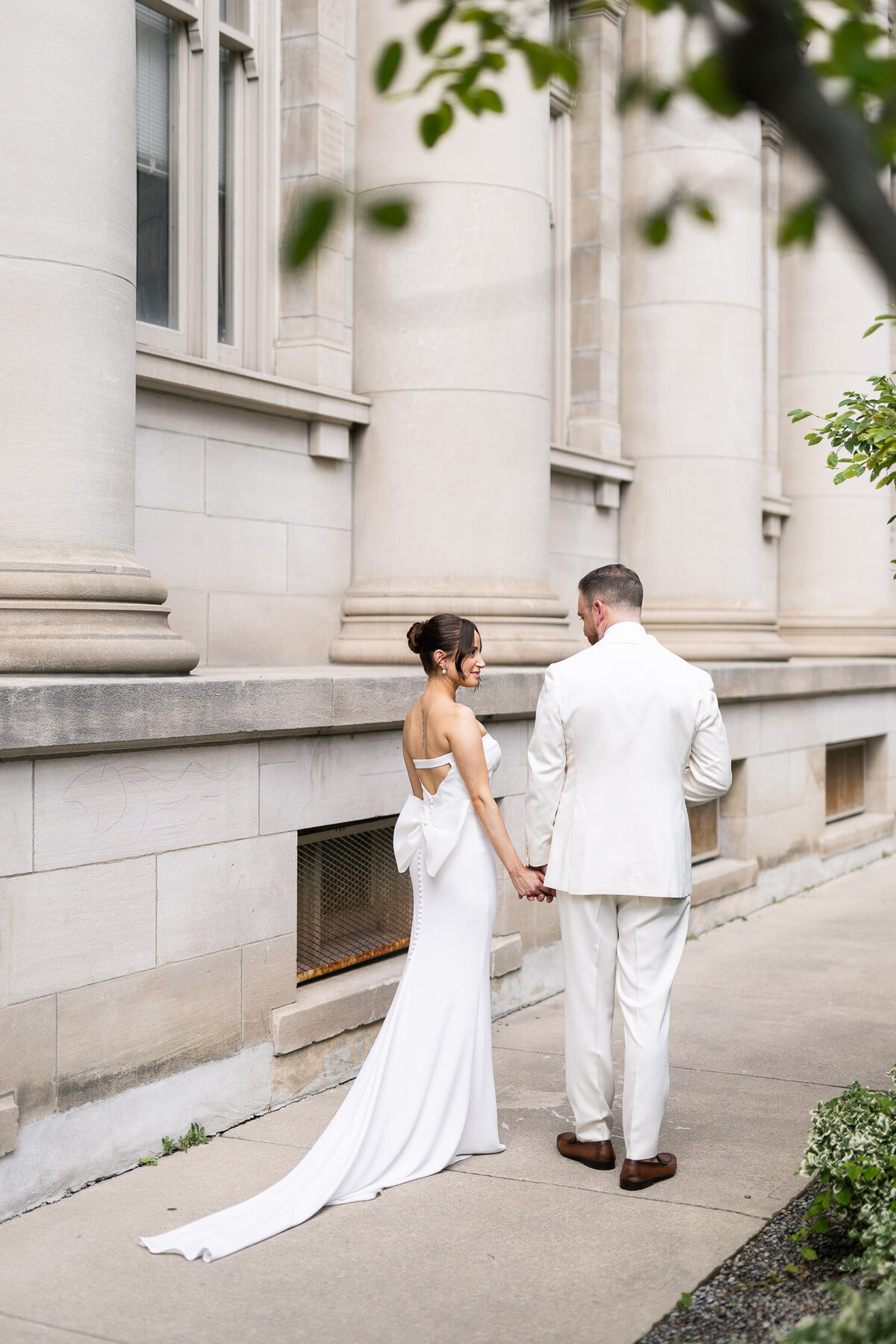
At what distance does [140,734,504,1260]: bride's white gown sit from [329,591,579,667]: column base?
3.32m

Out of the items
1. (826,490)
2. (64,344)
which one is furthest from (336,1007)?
(826,490)

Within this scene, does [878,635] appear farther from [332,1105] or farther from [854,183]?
[854,183]

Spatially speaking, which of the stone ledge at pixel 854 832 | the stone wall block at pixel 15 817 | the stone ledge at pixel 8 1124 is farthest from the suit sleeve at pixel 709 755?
the stone ledge at pixel 854 832

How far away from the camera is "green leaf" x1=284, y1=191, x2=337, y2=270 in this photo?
1651 mm

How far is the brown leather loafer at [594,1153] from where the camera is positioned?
5523 mm

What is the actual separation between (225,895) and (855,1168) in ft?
9.05

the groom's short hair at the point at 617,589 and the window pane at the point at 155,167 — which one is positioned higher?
the window pane at the point at 155,167

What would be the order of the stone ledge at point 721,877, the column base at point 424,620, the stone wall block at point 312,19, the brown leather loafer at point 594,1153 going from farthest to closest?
the stone ledge at point 721,877
the stone wall block at point 312,19
the column base at point 424,620
the brown leather loafer at point 594,1153

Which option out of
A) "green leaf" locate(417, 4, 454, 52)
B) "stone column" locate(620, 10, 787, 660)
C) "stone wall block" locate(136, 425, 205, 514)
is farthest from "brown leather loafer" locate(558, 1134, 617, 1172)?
"stone column" locate(620, 10, 787, 660)

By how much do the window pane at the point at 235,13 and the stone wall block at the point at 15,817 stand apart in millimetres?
5994

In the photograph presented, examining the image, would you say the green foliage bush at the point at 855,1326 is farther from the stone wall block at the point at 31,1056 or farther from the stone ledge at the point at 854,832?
the stone ledge at the point at 854,832

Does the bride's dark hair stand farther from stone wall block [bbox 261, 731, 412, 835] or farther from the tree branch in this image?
the tree branch

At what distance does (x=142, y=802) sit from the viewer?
18.1ft

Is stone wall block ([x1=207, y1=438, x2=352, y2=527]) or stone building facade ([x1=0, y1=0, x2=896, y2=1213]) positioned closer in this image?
stone building facade ([x1=0, y1=0, x2=896, y2=1213])
